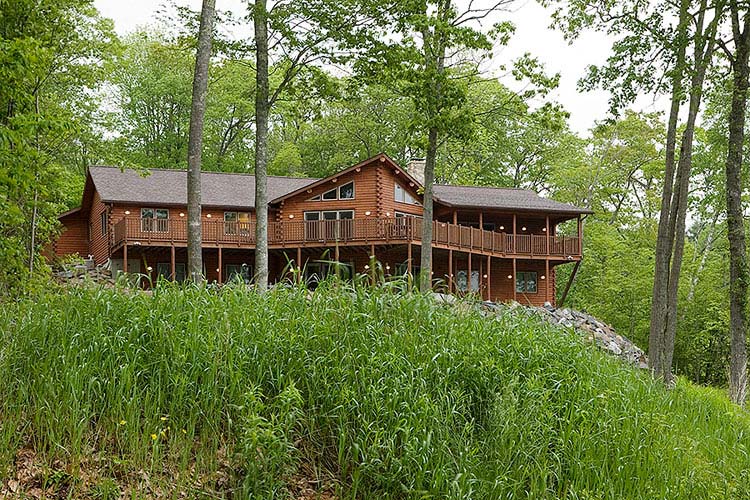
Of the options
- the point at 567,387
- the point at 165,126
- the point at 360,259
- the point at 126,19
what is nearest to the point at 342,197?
the point at 360,259

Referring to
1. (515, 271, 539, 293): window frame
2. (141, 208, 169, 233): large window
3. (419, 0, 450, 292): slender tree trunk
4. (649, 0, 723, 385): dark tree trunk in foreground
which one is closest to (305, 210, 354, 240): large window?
(141, 208, 169, 233): large window

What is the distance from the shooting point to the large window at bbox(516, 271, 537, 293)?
30.1 meters

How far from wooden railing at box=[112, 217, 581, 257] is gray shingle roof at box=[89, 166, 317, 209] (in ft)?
3.72

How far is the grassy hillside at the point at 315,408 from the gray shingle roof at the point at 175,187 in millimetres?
20534

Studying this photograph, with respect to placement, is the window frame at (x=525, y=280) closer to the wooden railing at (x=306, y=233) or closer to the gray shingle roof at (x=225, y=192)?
the gray shingle roof at (x=225, y=192)

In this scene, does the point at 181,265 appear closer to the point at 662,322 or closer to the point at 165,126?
the point at 165,126

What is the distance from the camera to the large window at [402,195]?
28425mm

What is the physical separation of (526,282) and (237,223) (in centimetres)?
1197

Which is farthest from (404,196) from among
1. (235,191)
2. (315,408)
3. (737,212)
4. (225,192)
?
(315,408)

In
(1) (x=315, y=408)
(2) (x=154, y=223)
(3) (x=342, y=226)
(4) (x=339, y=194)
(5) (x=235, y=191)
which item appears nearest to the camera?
(1) (x=315, y=408)

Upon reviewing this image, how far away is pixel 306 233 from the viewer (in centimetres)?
2606

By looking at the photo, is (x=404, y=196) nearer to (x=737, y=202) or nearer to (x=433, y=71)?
(x=433, y=71)

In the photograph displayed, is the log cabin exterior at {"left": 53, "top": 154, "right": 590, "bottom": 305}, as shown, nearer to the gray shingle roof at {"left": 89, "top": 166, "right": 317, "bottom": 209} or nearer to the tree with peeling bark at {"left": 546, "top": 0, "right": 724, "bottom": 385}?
the gray shingle roof at {"left": 89, "top": 166, "right": 317, "bottom": 209}

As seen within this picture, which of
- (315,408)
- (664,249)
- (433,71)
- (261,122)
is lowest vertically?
(315,408)
